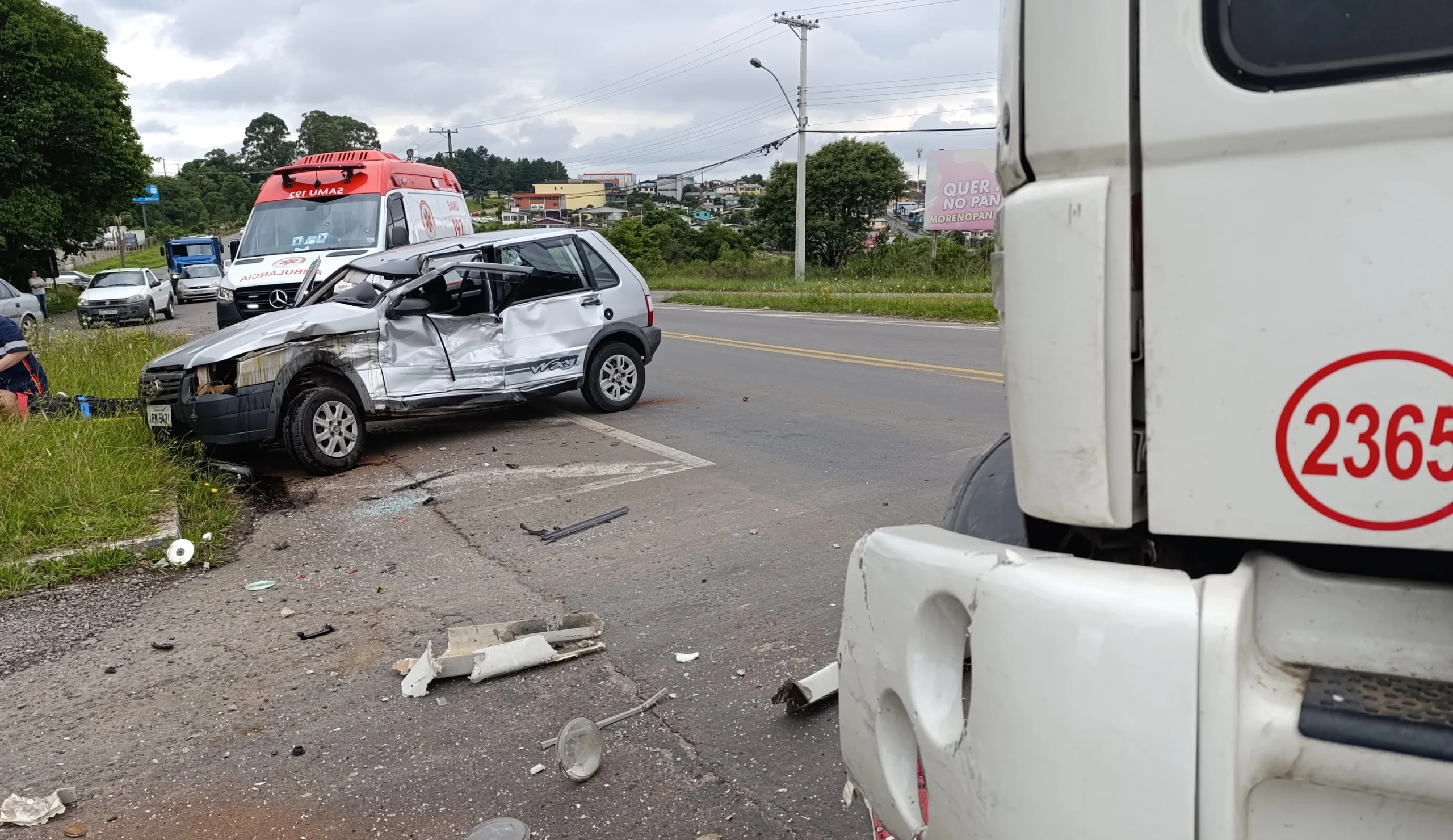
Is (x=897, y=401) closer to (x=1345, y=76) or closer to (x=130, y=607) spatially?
(x=130, y=607)

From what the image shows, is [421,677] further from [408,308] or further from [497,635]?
[408,308]

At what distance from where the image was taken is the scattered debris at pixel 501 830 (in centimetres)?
303

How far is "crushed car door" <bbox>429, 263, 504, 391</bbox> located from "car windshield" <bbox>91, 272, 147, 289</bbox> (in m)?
24.1

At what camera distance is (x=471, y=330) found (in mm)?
8641

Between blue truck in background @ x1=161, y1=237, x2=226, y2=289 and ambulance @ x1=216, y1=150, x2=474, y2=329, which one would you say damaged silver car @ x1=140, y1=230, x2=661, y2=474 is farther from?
blue truck in background @ x1=161, y1=237, x2=226, y2=289

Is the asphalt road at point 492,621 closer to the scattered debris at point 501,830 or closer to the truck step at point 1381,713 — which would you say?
the scattered debris at point 501,830

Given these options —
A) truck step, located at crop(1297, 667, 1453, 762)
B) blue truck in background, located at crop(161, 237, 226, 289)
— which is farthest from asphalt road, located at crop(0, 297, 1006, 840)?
blue truck in background, located at crop(161, 237, 226, 289)

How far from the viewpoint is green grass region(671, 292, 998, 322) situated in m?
19.5

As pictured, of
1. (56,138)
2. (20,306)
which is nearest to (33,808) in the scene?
(20,306)

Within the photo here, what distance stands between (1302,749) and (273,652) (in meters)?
4.18

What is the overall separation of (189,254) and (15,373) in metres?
32.8

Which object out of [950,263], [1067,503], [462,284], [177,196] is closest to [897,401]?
[462,284]

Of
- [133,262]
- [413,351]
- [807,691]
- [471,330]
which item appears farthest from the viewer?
[133,262]

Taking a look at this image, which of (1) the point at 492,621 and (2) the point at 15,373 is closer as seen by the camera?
(1) the point at 492,621
